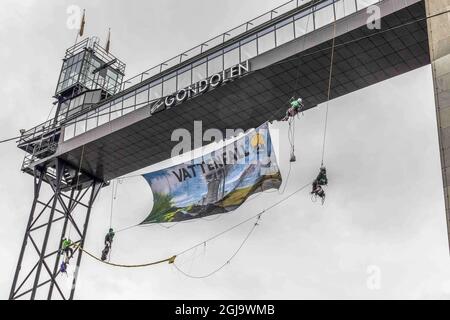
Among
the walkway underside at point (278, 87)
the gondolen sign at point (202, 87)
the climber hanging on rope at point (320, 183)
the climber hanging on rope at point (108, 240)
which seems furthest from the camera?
the climber hanging on rope at point (108, 240)

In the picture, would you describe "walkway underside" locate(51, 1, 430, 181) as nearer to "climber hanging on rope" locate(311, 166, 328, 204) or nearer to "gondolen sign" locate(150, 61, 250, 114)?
"gondolen sign" locate(150, 61, 250, 114)

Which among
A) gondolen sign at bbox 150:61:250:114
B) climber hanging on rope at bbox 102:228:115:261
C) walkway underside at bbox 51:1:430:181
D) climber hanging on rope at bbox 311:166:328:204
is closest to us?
climber hanging on rope at bbox 311:166:328:204

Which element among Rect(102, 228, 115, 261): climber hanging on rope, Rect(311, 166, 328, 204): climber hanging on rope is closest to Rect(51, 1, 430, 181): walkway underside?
Rect(102, 228, 115, 261): climber hanging on rope

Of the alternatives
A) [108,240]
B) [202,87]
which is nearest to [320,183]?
[202,87]

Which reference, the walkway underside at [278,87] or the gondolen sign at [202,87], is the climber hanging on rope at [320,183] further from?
the gondolen sign at [202,87]

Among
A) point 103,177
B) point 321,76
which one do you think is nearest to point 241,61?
point 321,76

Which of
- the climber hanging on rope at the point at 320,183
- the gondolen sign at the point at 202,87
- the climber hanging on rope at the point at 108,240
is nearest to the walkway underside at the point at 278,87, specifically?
the gondolen sign at the point at 202,87

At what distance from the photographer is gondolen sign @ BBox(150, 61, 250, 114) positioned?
3919cm

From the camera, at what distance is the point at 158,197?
3162 centimetres

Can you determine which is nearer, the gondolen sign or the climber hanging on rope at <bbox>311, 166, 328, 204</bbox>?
the climber hanging on rope at <bbox>311, 166, 328, 204</bbox>

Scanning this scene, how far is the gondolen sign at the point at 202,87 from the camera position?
39.2 m
